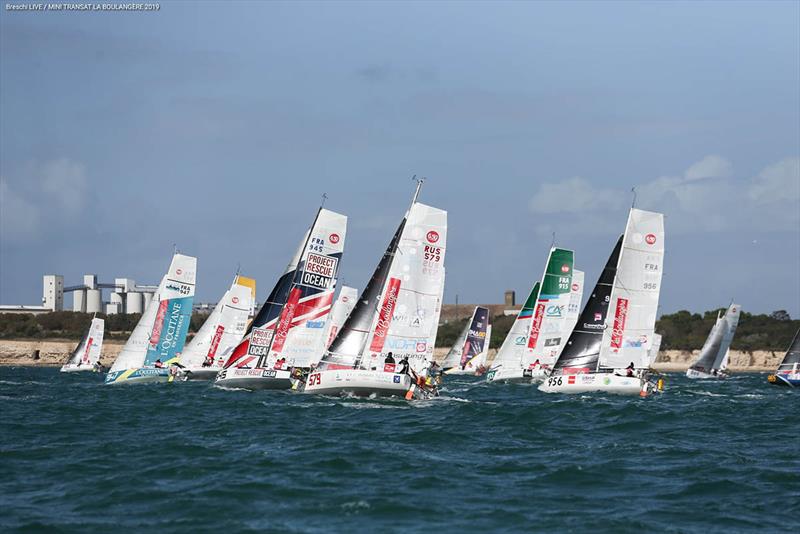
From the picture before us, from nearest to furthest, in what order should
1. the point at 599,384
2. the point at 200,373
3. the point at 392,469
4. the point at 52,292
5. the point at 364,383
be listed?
1. the point at 392,469
2. the point at 364,383
3. the point at 599,384
4. the point at 200,373
5. the point at 52,292

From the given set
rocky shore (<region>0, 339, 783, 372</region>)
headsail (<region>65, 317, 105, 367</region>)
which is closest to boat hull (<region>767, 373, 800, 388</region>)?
headsail (<region>65, 317, 105, 367</region>)

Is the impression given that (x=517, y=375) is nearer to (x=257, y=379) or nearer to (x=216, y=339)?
(x=216, y=339)

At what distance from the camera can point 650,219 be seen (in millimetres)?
44906

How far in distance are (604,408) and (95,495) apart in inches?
878

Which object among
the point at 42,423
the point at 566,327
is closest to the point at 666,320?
the point at 566,327

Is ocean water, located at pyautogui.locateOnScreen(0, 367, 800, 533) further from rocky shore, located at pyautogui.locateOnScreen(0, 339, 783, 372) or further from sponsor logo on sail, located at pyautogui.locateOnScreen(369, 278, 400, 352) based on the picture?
rocky shore, located at pyautogui.locateOnScreen(0, 339, 783, 372)

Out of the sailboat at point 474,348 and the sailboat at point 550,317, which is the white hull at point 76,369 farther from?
the sailboat at point 550,317

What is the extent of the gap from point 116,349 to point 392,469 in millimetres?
101173

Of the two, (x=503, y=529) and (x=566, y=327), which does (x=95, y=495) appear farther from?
(x=566, y=327)

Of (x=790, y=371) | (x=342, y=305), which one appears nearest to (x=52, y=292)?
(x=342, y=305)

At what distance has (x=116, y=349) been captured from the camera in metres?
118

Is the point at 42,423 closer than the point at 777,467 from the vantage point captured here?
No

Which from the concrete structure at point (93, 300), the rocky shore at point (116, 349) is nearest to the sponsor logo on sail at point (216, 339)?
the rocky shore at point (116, 349)

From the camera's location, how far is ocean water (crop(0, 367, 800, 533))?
1689 centimetres
